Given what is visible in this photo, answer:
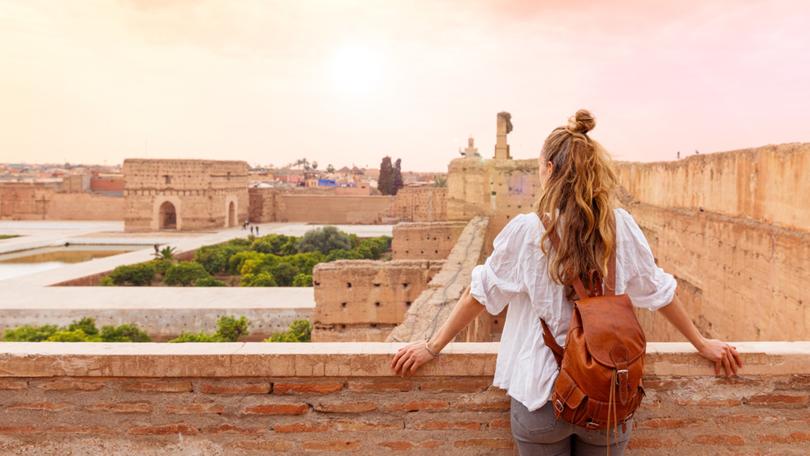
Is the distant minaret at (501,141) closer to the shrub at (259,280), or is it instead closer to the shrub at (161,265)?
the shrub at (259,280)

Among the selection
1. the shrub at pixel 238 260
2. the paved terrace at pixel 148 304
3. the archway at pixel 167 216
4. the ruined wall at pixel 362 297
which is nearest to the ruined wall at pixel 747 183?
the ruined wall at pixel 362 297

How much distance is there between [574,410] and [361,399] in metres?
0.91

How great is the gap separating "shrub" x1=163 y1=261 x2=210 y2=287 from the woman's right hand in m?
17.2

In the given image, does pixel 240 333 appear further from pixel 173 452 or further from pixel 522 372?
pixel 522 372

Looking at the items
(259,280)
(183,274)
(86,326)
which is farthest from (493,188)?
(183,274)

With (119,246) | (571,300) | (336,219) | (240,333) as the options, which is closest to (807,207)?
(571,300)

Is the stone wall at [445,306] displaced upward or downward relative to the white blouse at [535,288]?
downward

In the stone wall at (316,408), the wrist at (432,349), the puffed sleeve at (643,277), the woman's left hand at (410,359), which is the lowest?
the stone wall at (316,408)

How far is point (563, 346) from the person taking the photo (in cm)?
173

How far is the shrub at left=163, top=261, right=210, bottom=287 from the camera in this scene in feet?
57.7

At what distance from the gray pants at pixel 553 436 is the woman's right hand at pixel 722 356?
64cm

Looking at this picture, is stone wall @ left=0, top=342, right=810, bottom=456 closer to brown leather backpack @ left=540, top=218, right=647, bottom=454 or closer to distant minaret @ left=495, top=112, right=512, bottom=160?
brown leather backpack @ left=540, top=218, right=647, bottom=454

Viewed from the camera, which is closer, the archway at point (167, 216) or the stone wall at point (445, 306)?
the stone wall at point (445, 306)

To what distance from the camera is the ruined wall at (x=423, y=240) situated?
1345 cm
